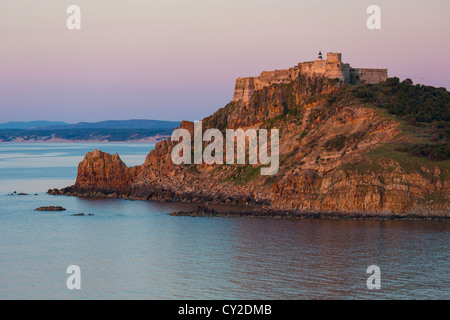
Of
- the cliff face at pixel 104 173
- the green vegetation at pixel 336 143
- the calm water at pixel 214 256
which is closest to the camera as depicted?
the calm water at pixel 214 256

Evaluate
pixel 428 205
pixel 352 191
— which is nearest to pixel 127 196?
pixel 352 191

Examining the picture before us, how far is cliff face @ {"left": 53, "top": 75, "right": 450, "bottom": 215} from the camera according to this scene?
221ft

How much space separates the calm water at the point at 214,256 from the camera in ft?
141

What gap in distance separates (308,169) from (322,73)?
54.4 feet

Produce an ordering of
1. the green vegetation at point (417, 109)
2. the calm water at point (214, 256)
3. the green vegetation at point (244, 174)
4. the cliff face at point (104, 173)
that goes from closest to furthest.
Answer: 1. the calm water at point (214, 256)
2. the green vegetation at point (417, 109)
3. the green vegetation at point (244, 174)
4. the cliff face at point (104, 173)

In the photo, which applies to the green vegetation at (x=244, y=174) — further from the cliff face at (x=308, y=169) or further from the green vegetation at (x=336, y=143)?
the green vegetation at (x=336, y=143)

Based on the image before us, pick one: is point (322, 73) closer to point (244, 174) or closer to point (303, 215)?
point (244, 174)

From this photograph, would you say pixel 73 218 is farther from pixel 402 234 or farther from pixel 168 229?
pixel 402 234

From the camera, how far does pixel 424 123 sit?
7800cm

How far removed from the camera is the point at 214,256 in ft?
173

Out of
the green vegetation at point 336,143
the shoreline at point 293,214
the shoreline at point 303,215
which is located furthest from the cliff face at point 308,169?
the shoreline at point 303,215
